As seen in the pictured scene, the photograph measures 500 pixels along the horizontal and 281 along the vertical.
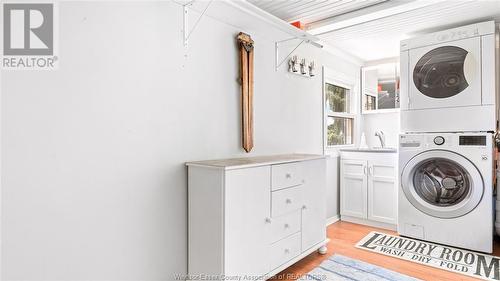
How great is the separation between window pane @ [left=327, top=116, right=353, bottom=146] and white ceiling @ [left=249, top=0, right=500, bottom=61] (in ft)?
3.18

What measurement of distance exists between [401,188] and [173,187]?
2.39m

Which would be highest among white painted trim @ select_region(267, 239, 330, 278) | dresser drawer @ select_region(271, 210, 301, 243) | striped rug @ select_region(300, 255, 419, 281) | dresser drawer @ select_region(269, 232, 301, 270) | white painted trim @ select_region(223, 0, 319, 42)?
white painted trim @ select_region(223, 0, 319, 42)

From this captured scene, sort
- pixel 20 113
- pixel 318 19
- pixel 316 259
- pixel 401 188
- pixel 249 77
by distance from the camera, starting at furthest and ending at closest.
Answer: pixel 401 188
pixel 318 19
pixel 316 259
pixel 249 77
pixel 20 113

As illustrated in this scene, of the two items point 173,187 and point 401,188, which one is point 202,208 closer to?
point 173,187

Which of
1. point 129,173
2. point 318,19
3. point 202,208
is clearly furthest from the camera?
point 318,19

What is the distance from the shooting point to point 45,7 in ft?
4.41

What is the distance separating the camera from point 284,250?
2061 millimetres

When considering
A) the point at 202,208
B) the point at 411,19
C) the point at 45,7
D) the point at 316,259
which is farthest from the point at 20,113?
the point at 411,19

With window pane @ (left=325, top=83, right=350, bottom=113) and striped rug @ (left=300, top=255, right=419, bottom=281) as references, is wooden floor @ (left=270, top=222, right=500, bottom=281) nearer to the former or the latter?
striped rug @ (left=300, top=255, right=419, bottom=281)

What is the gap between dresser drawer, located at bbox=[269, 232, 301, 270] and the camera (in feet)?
6.46

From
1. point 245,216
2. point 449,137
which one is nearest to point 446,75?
point 449,137

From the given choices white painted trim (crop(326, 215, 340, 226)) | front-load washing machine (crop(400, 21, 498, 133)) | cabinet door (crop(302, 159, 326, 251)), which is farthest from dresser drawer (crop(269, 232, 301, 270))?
front-load washing machine (crop(400, 21, 498, 133))

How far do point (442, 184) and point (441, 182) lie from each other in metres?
0.02

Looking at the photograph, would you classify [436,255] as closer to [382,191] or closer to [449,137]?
[382,191]
